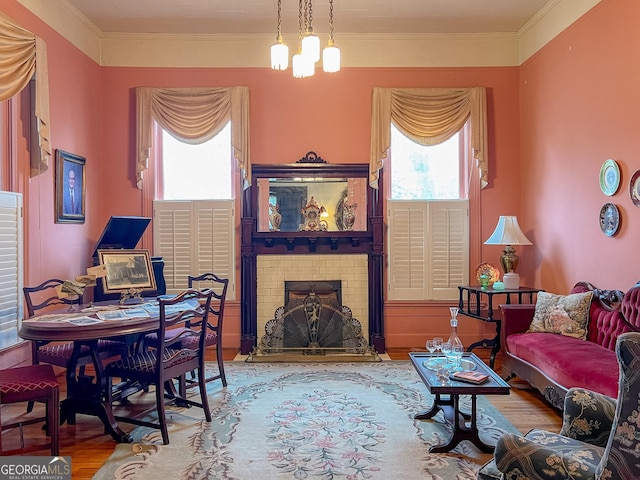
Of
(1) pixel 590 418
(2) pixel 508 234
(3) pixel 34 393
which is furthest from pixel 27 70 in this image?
(2) pixel 508 234

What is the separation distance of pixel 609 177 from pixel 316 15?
316cm

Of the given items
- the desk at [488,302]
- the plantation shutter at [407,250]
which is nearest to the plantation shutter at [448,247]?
the plantation shutter at [407,250]

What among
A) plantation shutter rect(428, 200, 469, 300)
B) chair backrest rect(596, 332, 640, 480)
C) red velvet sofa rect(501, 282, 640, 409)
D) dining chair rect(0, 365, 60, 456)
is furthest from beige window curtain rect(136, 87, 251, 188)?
chair backrest rect(596, 332, 640, 480)

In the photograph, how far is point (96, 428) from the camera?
3172mm

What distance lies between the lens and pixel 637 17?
3.40 meters

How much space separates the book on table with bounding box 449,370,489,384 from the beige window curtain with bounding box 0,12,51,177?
3.58m

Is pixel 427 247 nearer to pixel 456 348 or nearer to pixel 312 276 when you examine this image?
pixel 312 276

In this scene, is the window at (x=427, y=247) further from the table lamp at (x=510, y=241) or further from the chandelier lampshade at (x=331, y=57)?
the chandelier lampshade at (x=331, y=57)

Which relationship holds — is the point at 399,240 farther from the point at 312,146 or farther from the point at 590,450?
the point at 590,450

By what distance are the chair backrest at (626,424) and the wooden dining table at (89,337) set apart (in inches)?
94.7

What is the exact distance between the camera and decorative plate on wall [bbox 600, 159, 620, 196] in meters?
3.63

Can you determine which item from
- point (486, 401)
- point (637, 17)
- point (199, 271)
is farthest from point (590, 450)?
point (199, 271)

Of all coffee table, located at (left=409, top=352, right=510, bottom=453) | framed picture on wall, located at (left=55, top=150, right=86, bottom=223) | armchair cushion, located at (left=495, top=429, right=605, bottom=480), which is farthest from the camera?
framed picture on wall, located at (left=55, top=150, right=86, bottom=223)

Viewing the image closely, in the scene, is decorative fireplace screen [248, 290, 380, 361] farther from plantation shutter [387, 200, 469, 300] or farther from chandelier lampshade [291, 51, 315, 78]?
chandelier lampshade [291, 51, 315, 78]
